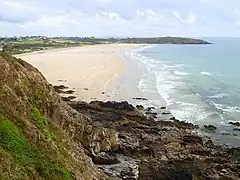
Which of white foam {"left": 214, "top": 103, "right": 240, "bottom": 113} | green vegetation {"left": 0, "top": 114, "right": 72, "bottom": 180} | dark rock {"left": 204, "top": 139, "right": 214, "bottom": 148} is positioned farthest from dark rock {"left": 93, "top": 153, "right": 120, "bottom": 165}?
white foam {"left": 214, "top": 103, "right": 240, "bottom": 113}

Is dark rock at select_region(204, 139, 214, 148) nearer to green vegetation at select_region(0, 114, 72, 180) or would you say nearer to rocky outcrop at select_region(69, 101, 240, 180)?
rocky outcrop at select_region(69, 101, 240, 180)

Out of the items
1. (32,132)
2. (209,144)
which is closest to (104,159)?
(32,132)

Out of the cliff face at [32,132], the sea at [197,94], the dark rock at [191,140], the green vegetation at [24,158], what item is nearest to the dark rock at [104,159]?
the cliff face at [32,132]

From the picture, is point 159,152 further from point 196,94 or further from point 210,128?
point 196,94

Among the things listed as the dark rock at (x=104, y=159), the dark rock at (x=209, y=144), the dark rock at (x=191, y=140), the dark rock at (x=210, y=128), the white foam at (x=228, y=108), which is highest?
the dark rock at (x=104, y=159)

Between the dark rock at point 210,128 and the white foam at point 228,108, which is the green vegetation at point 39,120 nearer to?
the dark rock at point 210,128

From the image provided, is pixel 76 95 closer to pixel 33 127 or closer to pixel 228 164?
pixel 228 164

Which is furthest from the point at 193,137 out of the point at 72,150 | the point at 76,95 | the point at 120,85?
the point at 120,85
